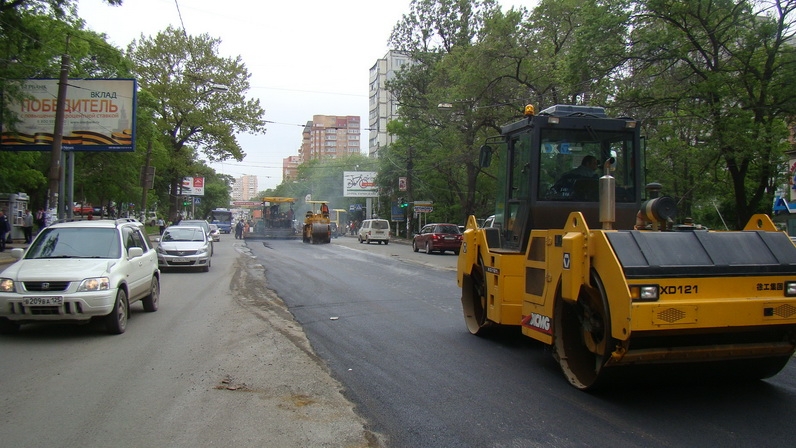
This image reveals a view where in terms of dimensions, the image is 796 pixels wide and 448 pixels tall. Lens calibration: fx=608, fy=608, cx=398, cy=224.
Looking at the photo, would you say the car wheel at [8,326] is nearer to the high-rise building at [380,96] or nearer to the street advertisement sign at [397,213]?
the street advertisement sign at [397,213]

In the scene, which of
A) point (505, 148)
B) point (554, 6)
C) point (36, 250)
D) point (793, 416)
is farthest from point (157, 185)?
point (793, 416)

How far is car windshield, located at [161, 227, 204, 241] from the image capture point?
2109cm

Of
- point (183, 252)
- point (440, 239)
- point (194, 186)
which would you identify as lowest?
point (183, 252)

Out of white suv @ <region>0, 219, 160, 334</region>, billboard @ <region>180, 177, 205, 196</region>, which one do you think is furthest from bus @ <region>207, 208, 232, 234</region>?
white suv @ <region>0, 219, 160, 334</region>

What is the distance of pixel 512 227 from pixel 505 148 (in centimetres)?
110

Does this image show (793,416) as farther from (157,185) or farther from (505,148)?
(157,185)

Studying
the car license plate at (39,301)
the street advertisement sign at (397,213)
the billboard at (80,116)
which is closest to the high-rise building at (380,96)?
the street advertisement sign at (397,213)

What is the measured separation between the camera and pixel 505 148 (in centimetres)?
812

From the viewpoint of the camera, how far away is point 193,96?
1779 inches

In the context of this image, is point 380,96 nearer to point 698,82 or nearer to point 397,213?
point 397,213

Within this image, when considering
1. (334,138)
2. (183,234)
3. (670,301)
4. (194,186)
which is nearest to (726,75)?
(670,301)

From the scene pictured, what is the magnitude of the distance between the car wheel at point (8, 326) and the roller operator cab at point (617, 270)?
21.9ft

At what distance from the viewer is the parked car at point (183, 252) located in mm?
19859

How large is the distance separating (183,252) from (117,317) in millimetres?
11530
